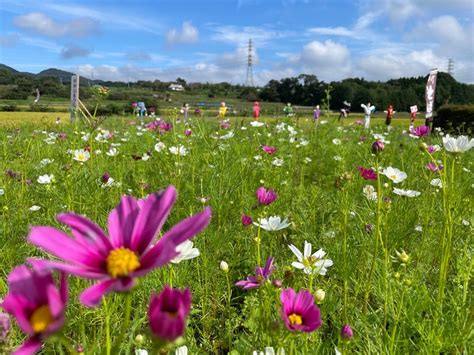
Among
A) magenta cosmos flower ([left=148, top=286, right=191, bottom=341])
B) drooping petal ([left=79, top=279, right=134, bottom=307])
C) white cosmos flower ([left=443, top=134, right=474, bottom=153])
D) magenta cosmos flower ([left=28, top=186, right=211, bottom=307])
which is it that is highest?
white cosmos flower ([left=443, top=134, right=474, bottom=153])

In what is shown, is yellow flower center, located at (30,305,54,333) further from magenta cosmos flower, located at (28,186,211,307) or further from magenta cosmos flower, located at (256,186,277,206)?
magenta cosmos flower, located at (256,186,277,206)

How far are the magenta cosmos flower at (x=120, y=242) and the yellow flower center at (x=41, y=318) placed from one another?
0.11 ft

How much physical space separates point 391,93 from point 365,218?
80.0 feet

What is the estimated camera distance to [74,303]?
1443 mm

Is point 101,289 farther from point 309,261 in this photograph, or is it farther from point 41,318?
point 309,261

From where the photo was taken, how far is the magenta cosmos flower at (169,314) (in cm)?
34

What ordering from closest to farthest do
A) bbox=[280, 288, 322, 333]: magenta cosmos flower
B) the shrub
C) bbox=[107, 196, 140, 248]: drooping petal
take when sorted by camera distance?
bbox=[107, 196, 140, 248]: drooping petal
bbox=[280, 288, 322, 333]: magenta cosmos flower
the shrub

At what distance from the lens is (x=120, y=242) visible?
48 centimetres

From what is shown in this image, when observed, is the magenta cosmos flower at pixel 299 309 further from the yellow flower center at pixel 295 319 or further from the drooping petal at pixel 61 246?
the drooping petal at pixel 61 246

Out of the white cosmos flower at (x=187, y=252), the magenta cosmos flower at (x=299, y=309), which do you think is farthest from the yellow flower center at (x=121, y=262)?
the white cosmos flower at (x=187, y=252)

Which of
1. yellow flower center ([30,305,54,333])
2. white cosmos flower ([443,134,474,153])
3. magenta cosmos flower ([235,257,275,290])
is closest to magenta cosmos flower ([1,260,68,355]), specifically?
yellow flower center ([30,305,54,333])

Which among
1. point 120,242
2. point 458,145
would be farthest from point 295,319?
point 458,145

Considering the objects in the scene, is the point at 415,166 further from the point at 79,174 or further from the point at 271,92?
the point at 271,92

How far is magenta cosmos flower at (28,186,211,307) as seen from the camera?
1.25 ft
